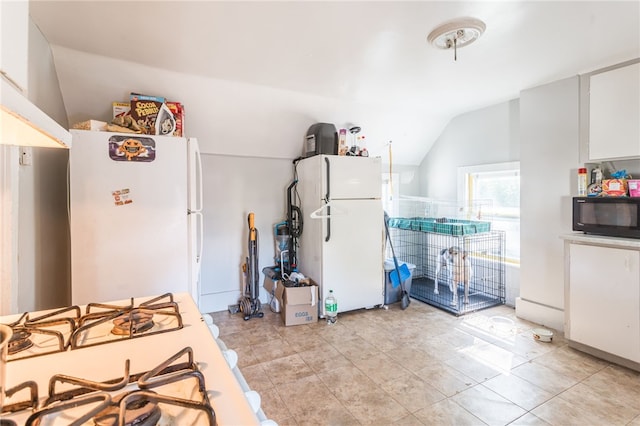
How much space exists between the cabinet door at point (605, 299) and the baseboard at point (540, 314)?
38cm

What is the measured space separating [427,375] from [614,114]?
2430 millimetres

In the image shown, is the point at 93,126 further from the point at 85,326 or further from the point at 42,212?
the point at 85,326

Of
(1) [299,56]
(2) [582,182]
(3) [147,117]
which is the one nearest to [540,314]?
(2) [582,182]

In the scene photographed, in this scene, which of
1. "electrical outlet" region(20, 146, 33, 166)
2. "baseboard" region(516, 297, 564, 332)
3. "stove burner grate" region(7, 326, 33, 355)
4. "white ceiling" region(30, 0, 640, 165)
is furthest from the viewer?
"baseboard" region(516, 297, 564, 332)

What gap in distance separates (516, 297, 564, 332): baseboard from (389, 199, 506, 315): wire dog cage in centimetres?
35

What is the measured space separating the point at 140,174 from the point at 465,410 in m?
2.42

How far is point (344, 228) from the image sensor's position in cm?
313

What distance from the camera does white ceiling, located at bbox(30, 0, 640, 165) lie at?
5.55ft

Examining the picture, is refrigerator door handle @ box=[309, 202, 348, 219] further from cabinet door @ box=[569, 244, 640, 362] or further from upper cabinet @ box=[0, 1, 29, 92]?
upper cabinet @ box=[0, 1, 29, 92]

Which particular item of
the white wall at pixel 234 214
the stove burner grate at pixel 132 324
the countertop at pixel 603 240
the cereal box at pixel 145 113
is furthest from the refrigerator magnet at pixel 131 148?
the countertop at pixel 603 240

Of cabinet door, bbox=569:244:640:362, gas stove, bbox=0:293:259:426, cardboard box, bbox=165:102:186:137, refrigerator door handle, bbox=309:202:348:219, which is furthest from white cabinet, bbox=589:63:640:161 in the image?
cardboard box, bbox=165:102:186:137

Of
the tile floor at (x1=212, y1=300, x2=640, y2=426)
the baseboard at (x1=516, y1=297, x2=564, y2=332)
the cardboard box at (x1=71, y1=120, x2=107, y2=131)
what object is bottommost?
the tile floor at (x1=212, y1=300, x2=640, y2=426)

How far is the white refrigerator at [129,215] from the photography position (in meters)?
1.79

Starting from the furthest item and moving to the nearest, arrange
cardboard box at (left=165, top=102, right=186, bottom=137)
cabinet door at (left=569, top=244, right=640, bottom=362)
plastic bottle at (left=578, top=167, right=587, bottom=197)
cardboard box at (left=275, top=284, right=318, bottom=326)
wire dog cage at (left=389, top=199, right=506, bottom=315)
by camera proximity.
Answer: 1. wire dog cage at (left=389, top=199, right=506, bottom=315)
2. cardboard box at (left=275, top=284, right=318, bottom=326)
3. plastic bottle at (left=578, top=167, right=587, bottom=197)
4. cardboard box at (left=165, top=102, right=186, bottom=137)
5. cabinet door at (left=569, top=244, right=640, bottom=362)
